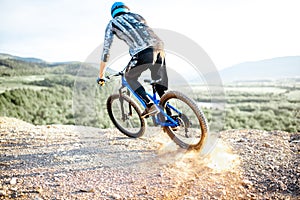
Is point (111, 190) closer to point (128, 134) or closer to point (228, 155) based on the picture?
point (228, 155)

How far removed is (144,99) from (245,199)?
2222mm

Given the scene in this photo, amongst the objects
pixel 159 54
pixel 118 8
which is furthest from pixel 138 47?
pixel 118 8

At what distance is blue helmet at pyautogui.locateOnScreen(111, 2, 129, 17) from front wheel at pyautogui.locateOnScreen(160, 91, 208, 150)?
169 centimetres

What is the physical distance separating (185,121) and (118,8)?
2298 mm

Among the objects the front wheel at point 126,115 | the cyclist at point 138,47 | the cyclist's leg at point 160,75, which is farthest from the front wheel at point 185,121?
the front wheel at point 126,115

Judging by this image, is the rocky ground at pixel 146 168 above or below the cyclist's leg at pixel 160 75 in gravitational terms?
below

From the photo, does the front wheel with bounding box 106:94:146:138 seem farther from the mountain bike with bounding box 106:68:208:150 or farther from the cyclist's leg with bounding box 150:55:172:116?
the cyclist's leg with bounding box 150:55:172:116

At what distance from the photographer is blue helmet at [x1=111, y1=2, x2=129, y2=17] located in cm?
418

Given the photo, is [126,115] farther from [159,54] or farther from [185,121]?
[159,54]

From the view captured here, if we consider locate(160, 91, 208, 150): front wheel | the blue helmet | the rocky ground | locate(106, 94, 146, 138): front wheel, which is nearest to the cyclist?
the blue helmet

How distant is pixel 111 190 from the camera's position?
9.48 ft

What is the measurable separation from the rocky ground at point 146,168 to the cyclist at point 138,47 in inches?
36.1

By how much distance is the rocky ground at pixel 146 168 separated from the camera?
286cm

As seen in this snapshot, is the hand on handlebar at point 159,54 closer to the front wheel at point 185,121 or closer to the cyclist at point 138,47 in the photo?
the cyclist at point 138,47
